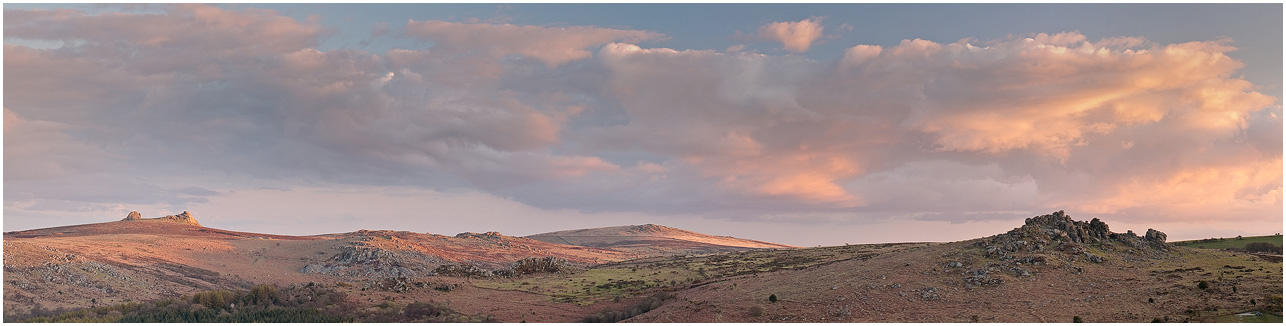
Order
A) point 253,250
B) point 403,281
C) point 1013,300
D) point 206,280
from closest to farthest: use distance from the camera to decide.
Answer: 1. point 1013,300
2. point 403,281
3. point 206,280
4. point 253,250

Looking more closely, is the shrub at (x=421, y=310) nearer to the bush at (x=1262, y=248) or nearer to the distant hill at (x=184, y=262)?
the distant hill at (x=184, y=262)

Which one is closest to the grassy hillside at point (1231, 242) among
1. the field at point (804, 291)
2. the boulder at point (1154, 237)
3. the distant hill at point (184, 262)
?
the field at point (804, 291)

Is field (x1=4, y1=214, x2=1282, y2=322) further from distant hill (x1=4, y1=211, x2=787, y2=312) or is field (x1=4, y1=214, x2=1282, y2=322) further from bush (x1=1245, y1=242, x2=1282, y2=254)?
bush (x1=1245, y1=242, x2=1282, y2=254)

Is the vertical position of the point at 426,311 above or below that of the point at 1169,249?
below

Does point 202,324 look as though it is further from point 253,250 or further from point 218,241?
point 218,241

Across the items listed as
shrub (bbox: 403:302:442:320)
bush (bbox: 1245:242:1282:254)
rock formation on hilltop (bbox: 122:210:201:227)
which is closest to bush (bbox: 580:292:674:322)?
shrub (bbox: 403:302:442:320)

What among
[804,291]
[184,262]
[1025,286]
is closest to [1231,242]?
[1025,286]

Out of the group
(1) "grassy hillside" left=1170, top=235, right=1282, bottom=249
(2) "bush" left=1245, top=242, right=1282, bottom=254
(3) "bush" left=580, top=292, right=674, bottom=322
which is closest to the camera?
(3) "bush" left=580, top=292, right=674, bottom=322

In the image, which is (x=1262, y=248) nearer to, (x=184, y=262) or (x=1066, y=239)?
(x=1066, y=239)

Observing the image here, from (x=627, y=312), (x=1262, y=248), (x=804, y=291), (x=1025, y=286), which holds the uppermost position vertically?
(x=1262, y=248)

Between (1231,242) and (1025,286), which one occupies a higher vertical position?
(1231,242)

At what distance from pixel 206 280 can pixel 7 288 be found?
2316 cm

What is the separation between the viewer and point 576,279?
81.6m

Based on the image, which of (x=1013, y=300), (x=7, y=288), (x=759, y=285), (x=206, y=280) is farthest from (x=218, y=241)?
(x=1013, y=300)
